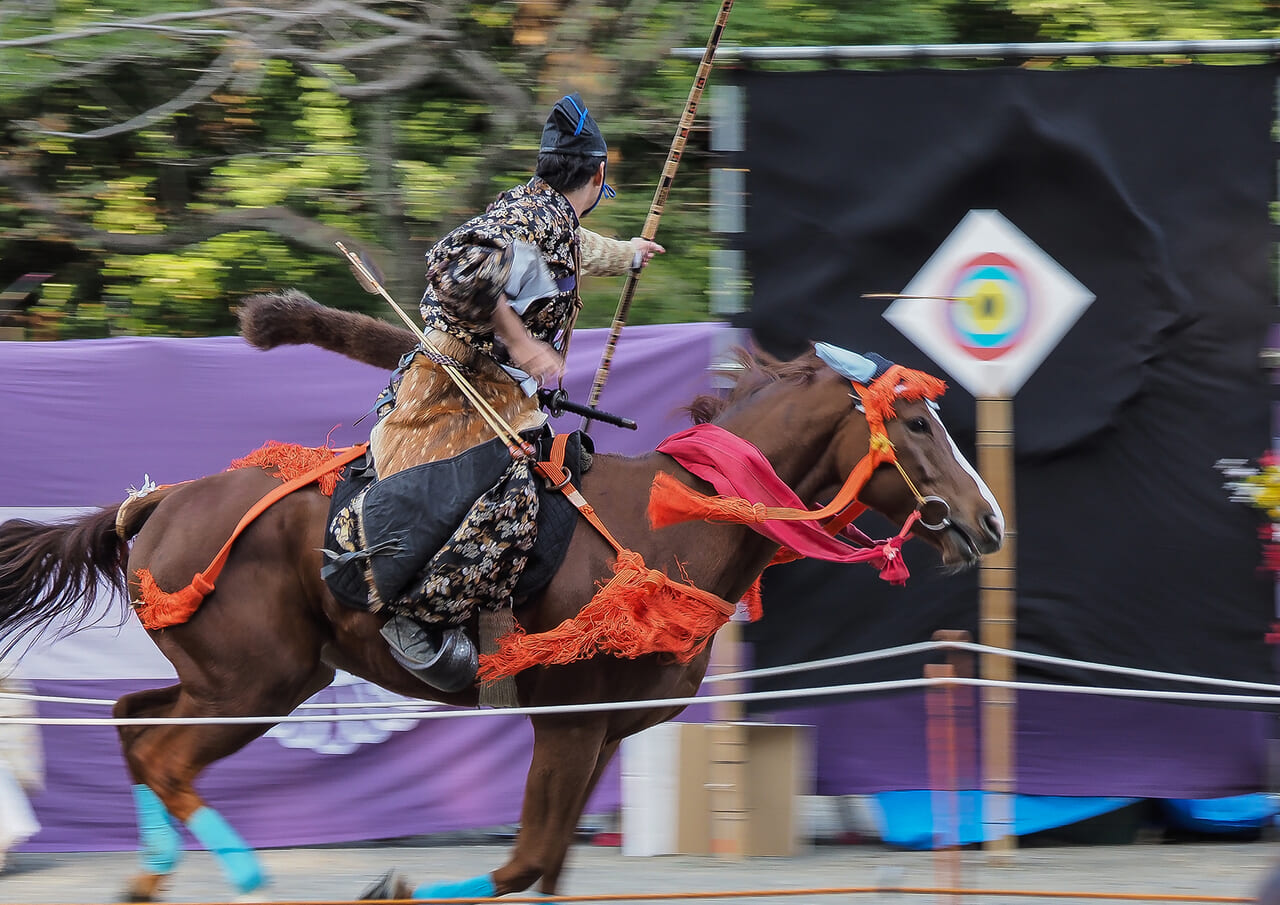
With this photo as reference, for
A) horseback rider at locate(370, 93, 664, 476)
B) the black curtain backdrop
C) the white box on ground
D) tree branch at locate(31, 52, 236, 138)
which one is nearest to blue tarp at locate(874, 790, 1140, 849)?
the white box on ground

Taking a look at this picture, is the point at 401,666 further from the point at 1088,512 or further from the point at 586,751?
the point at 1088,512

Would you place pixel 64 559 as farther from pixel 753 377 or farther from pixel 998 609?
pixel 998 609

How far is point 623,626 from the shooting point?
377 cm

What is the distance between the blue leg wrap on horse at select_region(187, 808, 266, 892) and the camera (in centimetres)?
396

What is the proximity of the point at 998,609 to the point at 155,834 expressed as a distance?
286cm

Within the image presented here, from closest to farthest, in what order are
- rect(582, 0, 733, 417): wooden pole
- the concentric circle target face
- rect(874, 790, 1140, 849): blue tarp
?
rect(582, 0, 733, 417): wooden pole
the concentric circle target face
rect(874, 790, 1140, 849): blue tarp

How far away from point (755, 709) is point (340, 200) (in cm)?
373

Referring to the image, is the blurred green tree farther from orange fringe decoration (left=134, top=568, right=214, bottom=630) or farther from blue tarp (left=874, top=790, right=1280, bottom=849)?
orange fringe decoration (left=134, top=568, right=214, bottom=630)

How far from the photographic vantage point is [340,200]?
7.18 m

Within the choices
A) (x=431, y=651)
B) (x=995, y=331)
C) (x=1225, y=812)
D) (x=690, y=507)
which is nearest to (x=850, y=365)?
(x=690, y=507)

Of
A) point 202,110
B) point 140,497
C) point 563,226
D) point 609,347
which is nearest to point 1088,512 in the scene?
point 609,347

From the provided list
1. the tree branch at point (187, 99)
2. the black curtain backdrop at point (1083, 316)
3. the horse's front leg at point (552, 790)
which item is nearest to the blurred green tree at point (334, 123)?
the tree branch at point (187, 99)

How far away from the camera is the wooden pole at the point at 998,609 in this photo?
4.75m

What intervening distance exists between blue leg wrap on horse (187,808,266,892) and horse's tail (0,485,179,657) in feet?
2.56
